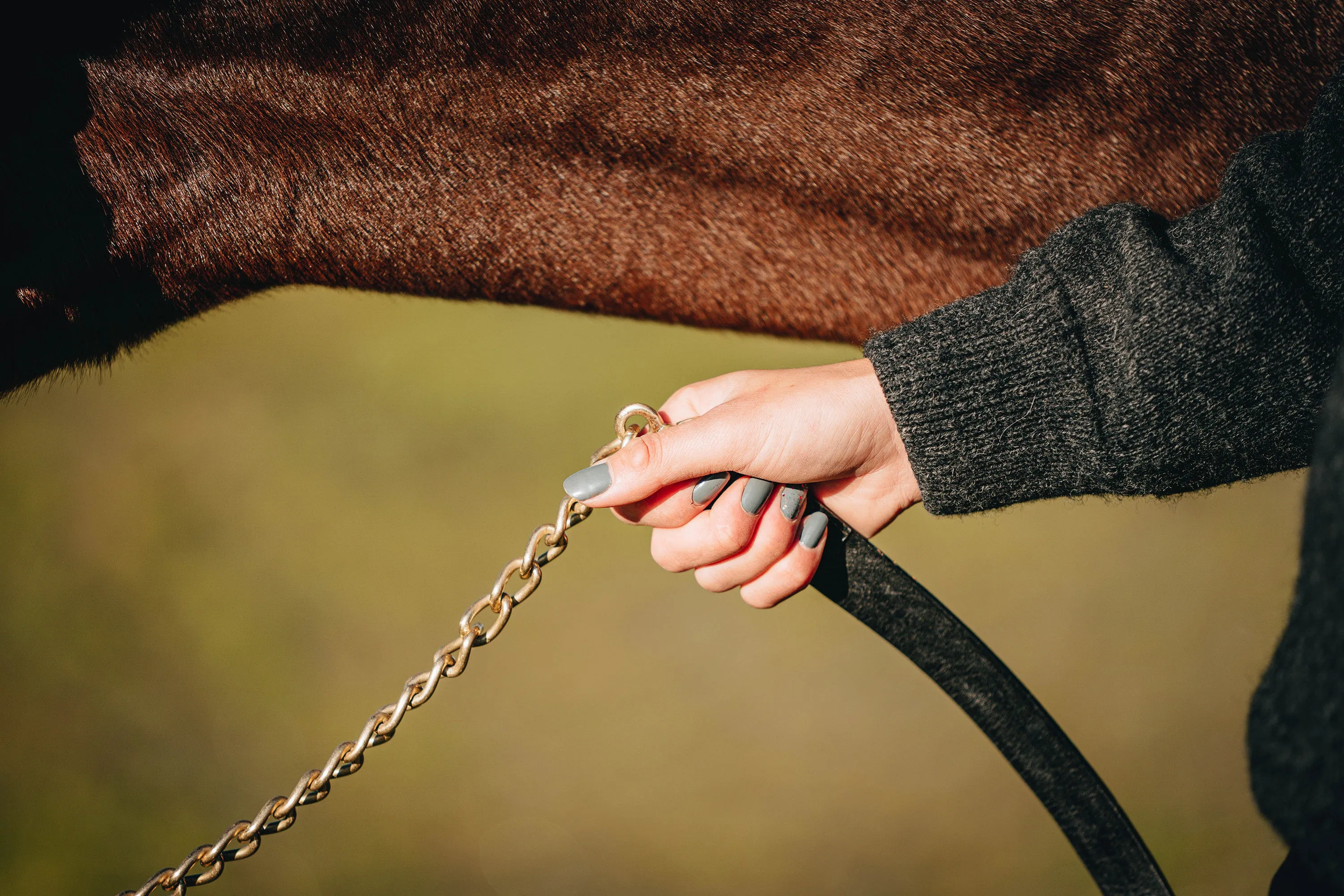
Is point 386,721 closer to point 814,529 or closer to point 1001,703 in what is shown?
point 814,529

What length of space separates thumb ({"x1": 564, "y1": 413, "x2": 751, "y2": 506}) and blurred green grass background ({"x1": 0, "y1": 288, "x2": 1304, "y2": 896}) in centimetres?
88

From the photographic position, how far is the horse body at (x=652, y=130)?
0.50 meters

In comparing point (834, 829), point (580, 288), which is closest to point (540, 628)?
point (834, 829)

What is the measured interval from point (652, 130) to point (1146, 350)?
0.37m

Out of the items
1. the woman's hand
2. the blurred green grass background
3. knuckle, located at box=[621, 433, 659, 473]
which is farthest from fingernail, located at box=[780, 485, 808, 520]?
the blurred green grass background

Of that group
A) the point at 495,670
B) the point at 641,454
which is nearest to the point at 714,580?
the point at 641,454

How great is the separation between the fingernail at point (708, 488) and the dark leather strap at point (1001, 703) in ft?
0.33

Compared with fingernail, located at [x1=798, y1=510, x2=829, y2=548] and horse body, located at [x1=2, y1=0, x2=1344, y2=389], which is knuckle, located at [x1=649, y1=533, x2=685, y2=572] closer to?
fingernail, located at [x1=798, y1=510, x2=829, y2=548]

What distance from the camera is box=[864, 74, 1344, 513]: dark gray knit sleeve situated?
0.41m

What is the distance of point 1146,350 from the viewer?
1.39 feet

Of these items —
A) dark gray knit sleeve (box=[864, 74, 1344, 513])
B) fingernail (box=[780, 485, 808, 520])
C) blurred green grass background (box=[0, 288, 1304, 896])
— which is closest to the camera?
dark gray knit sleeve (box=[864, 74, 1344, 513])

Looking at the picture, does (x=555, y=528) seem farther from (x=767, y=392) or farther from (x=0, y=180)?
(x=0, y=180)

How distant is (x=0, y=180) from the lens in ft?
1.53

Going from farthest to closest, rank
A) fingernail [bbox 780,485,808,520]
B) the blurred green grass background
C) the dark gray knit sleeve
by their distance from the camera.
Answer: the blurred green grass background < fingernail [bbox 780,485,808,520] < the dark gray knit sleeve
